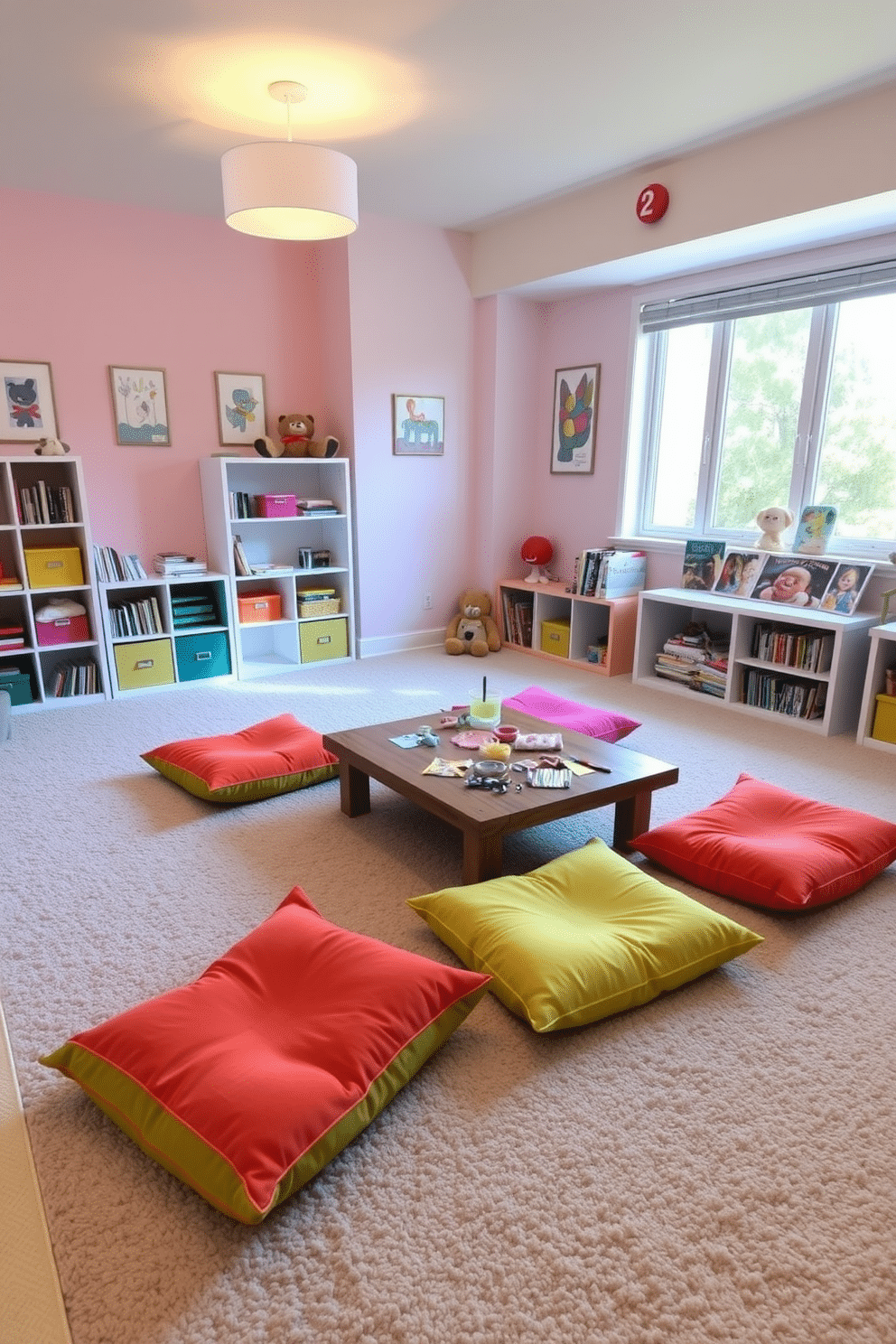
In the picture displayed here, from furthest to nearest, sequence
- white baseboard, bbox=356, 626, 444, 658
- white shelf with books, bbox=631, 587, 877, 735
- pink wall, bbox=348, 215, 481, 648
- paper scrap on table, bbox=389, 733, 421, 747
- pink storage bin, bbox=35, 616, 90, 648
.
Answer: white baseboard, bbox=356, 626, 444, 658, pink wall, bbox=348, 215, 481, 648, pink storage bin, bbox=35, 616, 90, 648, white shelf with books, bbox=631, 587, 877, 735, paper scrap on table, bbox=389, 733, 421, 747

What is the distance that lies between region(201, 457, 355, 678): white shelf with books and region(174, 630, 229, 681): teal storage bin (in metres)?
0.09

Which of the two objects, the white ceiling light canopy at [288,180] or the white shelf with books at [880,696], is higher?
the white ceiling light canopy at [288,180]

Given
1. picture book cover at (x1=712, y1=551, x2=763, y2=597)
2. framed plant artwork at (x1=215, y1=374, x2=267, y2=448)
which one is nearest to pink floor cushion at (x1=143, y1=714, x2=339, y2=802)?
framed plant artwork at (x1=215, y1=374, x2=267, y2=448)

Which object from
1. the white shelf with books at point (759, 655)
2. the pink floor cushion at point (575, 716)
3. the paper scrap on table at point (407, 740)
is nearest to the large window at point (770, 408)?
the white shelf with books at point (759, 655)

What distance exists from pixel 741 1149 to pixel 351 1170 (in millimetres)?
737

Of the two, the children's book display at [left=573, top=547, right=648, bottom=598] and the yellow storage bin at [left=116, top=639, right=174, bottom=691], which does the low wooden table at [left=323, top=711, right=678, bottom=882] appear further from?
the children's book display at [left=573, top=547, right=648, bottom=598]

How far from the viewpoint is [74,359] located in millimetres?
4379

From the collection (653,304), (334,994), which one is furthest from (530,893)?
(653,304)

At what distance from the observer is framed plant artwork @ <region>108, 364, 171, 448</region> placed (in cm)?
454

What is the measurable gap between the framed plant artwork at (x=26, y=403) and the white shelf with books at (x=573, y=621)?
2.95 m

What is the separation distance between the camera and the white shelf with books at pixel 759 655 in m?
3.79

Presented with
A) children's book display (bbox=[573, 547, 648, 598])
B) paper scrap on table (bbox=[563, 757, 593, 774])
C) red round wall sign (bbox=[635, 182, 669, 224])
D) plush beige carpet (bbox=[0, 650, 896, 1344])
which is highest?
red round wall sign (bbox=[635, 182, 669, 224])

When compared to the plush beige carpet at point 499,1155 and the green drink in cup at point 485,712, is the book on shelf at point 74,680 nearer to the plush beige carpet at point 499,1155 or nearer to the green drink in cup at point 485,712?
the plush beige carpet at point 499,1155

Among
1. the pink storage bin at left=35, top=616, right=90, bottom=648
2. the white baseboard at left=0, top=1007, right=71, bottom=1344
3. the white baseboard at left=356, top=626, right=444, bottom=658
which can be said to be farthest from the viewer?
the white baseboard at left=356, top=626, right=444, bottom=658
